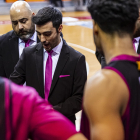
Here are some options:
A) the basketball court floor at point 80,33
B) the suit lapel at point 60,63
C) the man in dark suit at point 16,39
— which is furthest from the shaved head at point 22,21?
the basketball court floor at point 80,33

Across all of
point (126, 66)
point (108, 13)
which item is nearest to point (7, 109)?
point (126, 66)

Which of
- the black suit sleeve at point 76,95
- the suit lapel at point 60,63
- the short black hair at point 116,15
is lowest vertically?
the black suit sleeve at point 76,95

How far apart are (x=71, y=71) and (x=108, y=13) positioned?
1.17m

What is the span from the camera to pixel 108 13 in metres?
1.37

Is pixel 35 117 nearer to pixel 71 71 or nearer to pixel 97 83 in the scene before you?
pixel 97 83

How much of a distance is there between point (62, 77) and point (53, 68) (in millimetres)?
135

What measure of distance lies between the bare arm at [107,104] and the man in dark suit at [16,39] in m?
2.03

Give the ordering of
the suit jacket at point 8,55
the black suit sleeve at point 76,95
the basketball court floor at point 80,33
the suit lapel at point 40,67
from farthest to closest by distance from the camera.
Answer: the basketball court floor at point 80,33
the suit jacket at point 8,55
the suit lapel at point 40,67
the black suit sleeve at point 76,95

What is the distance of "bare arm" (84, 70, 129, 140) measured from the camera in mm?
1216

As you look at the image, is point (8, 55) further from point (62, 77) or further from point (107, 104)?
point (107, 104)

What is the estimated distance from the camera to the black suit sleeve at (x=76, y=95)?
2420 mm


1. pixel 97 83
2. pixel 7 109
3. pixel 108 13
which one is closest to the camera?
pixel 7 109

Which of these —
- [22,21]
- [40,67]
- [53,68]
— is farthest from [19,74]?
[22,21]

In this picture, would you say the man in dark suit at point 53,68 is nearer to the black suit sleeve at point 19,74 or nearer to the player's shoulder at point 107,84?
the black suit sleeve at point 19,74
